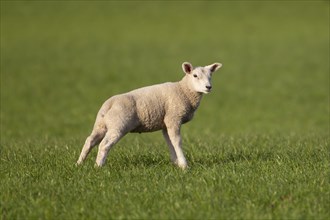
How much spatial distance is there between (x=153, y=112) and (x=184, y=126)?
15392mm

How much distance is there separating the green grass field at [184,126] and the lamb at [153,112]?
14.2 inches

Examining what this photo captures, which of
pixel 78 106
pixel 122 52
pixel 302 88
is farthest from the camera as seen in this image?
pixel 122 52

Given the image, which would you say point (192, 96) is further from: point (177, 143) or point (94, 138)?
point (94, 138)

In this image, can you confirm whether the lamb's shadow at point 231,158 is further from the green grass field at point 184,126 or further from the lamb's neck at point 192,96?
the lamb's neck at point 192,96

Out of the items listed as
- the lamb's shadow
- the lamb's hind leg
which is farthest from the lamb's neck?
the lamb's hind leg

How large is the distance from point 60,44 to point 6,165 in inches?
1325

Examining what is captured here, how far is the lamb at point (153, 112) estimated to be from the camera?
8.69 metres

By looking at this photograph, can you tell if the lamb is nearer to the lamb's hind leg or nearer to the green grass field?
the lamb's hind leg

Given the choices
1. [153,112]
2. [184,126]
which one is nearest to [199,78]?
[153,112]

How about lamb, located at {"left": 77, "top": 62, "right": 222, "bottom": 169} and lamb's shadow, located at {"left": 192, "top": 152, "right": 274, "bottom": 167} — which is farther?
lamb's shadow, located at {"left": 192, "top": 152, "right": 274, "bottom": 167}

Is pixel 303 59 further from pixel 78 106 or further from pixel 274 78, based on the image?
pixel 78 106

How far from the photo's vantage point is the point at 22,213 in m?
7.28

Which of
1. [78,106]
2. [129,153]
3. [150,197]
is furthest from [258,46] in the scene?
[150,197]

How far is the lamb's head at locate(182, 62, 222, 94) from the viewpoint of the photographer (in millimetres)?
8906
